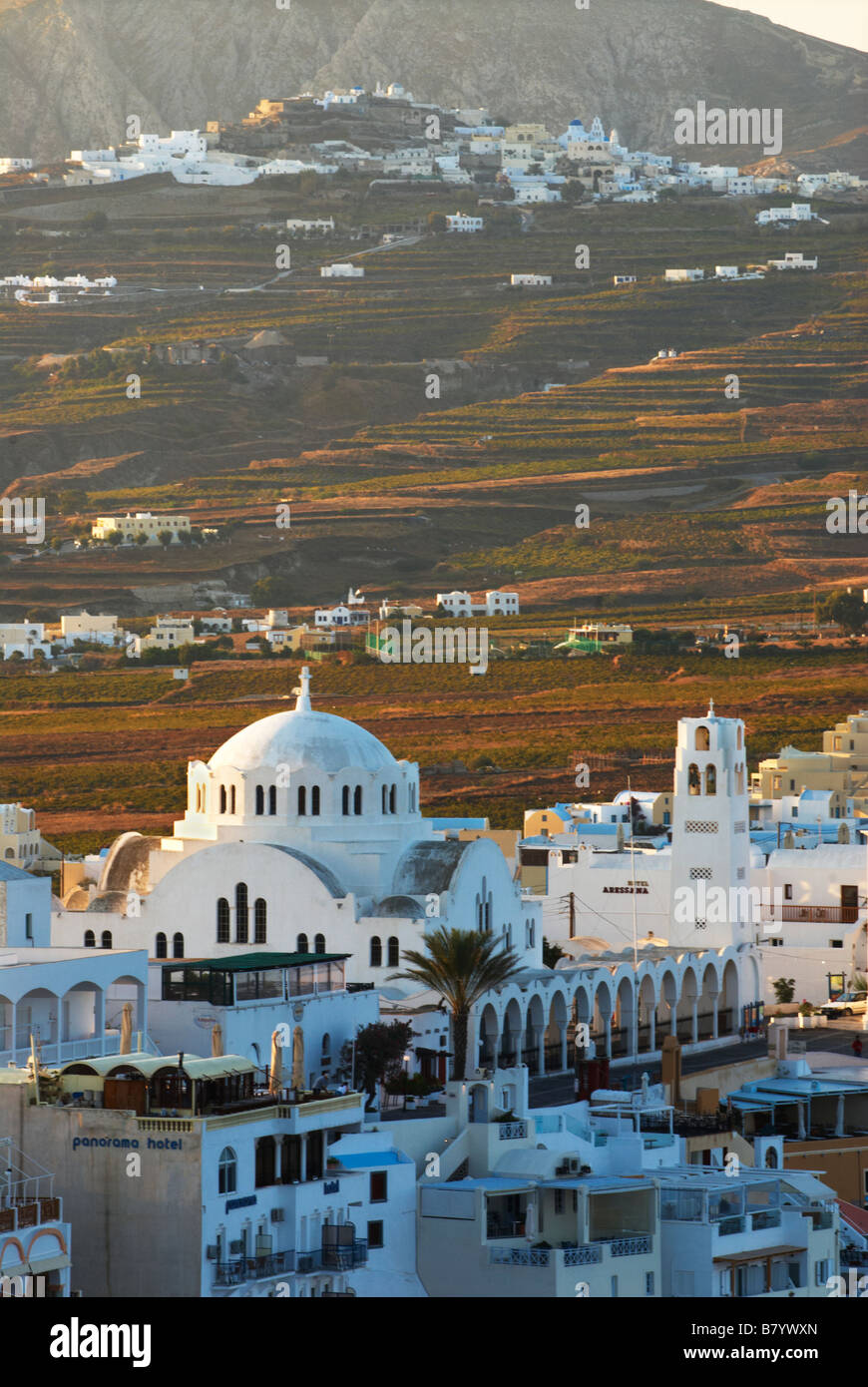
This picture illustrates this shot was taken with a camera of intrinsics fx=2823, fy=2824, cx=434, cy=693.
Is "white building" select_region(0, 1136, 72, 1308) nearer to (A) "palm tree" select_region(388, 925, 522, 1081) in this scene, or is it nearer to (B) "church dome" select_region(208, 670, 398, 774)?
(A) "palm tree" select_region(388, 925, 522, 1081)

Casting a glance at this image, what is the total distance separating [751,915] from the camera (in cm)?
6712

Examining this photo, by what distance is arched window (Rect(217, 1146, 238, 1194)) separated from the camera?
32125 mm

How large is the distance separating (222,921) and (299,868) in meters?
1.92

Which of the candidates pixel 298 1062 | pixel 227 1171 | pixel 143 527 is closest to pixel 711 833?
pixel 298 1062

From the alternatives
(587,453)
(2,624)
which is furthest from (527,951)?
(587,453)

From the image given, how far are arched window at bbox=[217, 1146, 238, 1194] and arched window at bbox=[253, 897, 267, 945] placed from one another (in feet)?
73.6

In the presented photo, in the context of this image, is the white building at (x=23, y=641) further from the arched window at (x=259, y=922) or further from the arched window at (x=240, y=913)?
the arched window at (x=259, y=922)

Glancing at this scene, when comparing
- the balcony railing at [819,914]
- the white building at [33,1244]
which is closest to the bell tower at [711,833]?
the balcony railing at [819,914]

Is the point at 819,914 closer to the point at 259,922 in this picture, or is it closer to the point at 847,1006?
the point at 847,1006

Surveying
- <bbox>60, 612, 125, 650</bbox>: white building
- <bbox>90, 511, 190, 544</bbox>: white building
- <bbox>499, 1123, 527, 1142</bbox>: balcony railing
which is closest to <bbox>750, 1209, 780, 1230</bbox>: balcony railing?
<bbox>499, 1123, 527, 1142</bbox>: balcony railing

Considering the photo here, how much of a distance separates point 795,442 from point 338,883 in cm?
14215

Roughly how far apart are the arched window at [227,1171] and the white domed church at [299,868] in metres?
21.4

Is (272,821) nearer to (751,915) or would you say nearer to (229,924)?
(229,924)

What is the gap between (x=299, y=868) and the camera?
54.8 m
